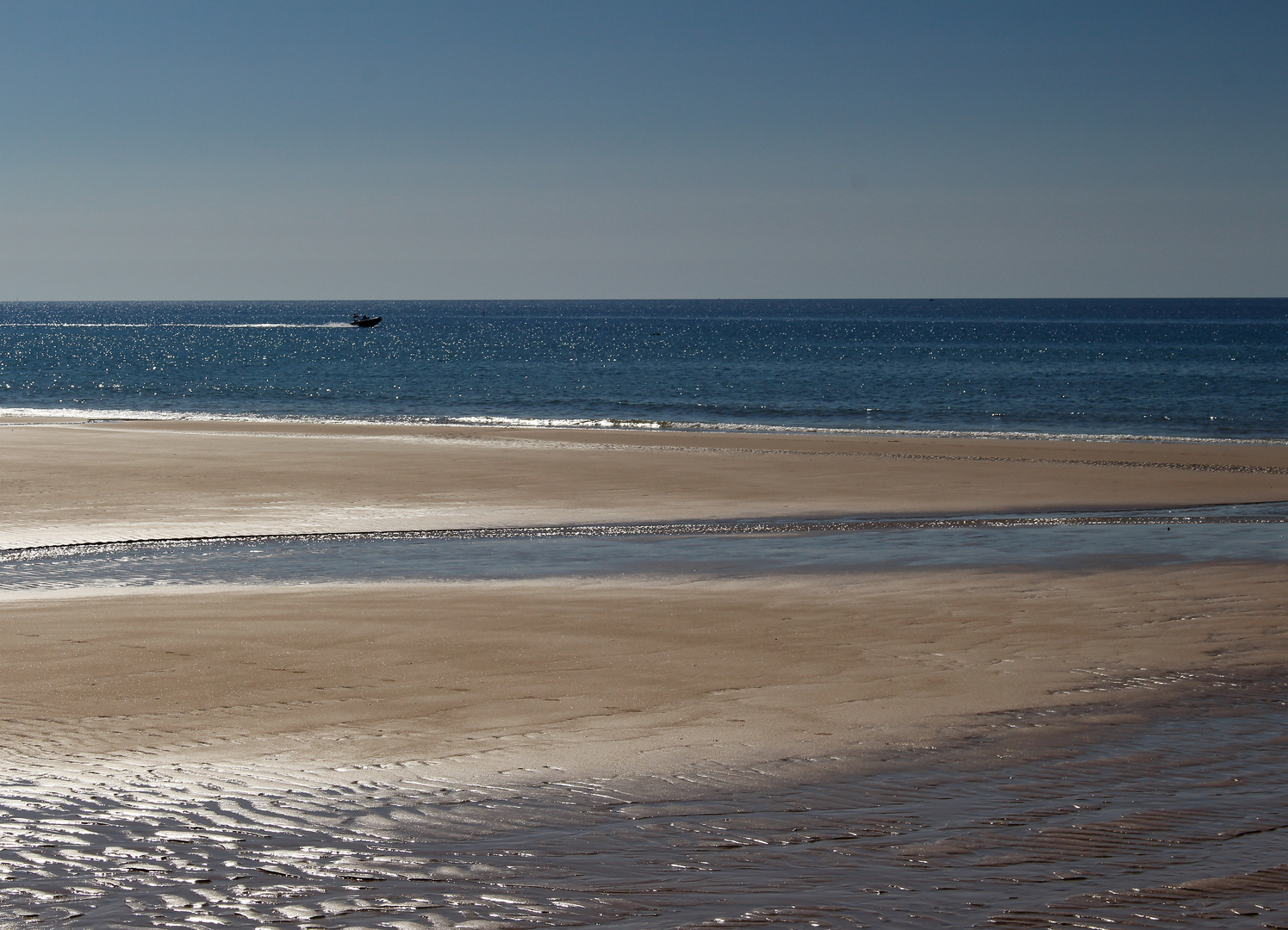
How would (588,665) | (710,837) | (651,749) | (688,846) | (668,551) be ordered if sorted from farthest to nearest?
(668,551)
(588,665)
(651,749)
(710,837)
(688,846)

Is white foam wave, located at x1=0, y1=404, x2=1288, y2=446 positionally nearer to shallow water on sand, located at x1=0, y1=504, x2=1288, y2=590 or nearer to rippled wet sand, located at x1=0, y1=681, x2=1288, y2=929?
shallow water on sand, located at x1=0, y1=504, x2=1288, y2=590

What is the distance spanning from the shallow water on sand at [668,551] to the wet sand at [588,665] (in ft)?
3.18

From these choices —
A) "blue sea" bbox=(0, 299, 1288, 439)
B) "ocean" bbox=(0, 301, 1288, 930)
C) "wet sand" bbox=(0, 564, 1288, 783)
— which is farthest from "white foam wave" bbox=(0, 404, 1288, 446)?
"ocean" bbox=(0, 301, 1288, 930)

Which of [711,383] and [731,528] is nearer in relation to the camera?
[731,528]

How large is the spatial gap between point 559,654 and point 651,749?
254 cm

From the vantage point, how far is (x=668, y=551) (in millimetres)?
15867

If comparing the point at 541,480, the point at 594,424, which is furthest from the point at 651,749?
the point at 594,424

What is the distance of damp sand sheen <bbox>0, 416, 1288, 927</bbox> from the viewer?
5.46 metres

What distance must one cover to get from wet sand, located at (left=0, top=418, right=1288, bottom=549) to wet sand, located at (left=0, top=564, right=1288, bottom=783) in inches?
236

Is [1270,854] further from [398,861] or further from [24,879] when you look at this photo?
[24,879]

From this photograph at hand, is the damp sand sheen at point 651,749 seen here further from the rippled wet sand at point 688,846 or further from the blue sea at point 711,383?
the blue sea at point 711,383

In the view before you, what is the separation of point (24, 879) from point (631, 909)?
109 inches

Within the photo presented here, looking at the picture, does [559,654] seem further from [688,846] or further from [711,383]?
[711,383]

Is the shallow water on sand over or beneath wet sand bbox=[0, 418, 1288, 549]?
beneath
